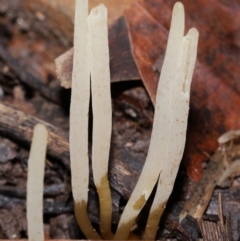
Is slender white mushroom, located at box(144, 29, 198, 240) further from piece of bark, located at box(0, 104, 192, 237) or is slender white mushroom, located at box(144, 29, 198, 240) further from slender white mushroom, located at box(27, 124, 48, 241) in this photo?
slender white mushroom, located at box(27, 124, 48, 241)

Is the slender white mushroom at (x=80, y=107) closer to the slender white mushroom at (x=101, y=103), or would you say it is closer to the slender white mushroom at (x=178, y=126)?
the slender white mushroom at (x=101, y=103)

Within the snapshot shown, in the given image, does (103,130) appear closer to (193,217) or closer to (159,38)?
(193,217)

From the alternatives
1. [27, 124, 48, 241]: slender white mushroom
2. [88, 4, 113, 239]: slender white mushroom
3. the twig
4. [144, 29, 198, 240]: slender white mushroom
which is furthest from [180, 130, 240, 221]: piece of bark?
the twig

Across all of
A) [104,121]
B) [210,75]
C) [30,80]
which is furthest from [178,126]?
[30,80]

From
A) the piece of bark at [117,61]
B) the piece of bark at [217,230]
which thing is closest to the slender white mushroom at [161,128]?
the piece of bark at [217,230]

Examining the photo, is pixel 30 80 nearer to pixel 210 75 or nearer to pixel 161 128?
pixel 210 75

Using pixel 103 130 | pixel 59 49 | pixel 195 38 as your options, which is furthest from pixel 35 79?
pixel 195 38
